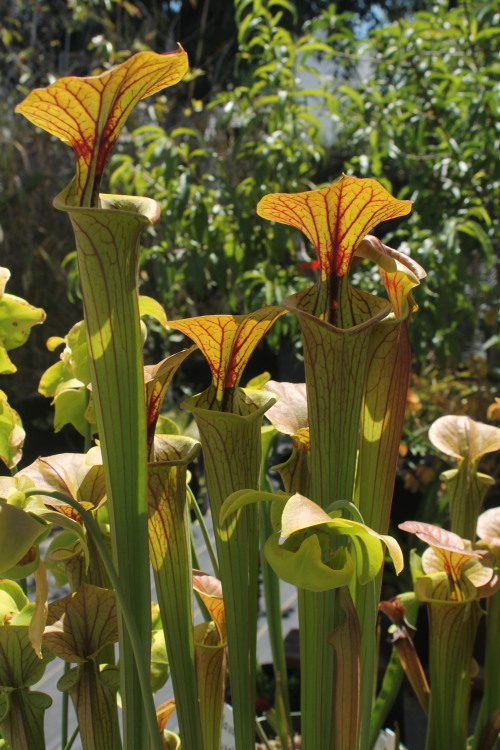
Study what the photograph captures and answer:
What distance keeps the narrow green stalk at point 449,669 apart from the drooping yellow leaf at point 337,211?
287 mm

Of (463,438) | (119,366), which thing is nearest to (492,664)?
(463,438)

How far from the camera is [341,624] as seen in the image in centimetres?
33

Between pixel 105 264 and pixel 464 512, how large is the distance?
0.36 m

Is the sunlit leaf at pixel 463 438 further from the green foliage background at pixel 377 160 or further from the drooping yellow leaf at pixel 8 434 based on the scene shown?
the green foliage background at pixel 377 160

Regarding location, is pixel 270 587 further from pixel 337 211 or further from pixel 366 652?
pixel 337 211

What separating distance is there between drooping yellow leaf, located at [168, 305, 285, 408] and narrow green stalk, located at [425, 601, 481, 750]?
0.24 meters

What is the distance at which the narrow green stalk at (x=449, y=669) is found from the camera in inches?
18.7

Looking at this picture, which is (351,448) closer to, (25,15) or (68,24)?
(68,24)

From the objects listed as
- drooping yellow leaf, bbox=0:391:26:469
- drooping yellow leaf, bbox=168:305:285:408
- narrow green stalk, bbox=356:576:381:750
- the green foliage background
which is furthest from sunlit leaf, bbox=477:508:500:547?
the green foliage background

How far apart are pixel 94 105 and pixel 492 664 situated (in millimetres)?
473

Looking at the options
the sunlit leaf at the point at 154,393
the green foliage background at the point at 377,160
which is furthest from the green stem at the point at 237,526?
the green foliage background at the point at 377,160

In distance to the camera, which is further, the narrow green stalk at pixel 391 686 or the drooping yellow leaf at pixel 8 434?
the narrow green stalk at pixel 391 686

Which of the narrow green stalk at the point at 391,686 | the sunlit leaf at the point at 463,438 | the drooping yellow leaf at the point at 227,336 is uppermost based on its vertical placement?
the drooping yellow leaf at the point at 227,336

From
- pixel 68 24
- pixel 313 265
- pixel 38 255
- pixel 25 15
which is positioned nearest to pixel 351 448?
pixel 313 265
